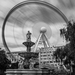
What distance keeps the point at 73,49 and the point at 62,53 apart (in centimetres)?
1536

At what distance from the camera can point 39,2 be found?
2876 inches

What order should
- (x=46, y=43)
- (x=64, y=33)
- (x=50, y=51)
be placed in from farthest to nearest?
(x=50, y=51) < (x=46, y=43) < (x=64, y=33)

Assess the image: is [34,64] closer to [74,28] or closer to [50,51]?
[74,28]

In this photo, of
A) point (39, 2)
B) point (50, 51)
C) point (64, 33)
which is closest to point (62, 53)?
point (64, 33)

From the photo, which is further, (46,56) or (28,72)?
(46,56)

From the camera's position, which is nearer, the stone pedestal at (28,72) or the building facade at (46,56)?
the stone pedestal at (28,72)

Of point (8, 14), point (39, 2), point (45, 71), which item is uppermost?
point (39, 2)

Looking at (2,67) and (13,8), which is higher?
(13,8)

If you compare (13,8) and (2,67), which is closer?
(2,67)

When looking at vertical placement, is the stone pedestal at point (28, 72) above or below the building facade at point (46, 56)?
below

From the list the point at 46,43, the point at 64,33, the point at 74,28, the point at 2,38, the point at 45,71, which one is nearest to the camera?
the point at 45,71

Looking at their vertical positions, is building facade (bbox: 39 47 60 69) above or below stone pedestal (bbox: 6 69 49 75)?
above

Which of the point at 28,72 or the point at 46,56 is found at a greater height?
the point at 46,56

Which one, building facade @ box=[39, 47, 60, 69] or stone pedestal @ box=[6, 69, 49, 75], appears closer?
stone pedestal @ box=[6, 69, 49, 75]
